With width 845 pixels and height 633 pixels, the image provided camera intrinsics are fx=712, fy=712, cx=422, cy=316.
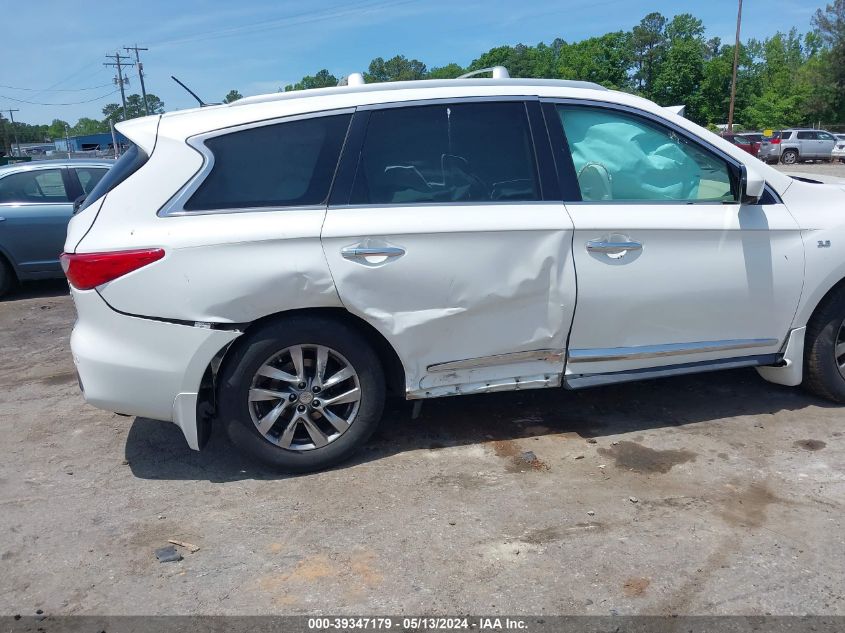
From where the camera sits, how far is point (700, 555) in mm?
3002

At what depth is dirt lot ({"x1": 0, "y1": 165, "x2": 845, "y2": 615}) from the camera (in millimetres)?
2820

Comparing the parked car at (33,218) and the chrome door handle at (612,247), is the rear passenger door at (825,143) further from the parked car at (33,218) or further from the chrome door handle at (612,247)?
the chrome door handle at (612,247)

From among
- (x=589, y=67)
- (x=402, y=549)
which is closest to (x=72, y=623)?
(x=402, y=549)

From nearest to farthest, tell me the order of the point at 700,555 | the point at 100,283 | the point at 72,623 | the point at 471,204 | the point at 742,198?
the point at 72,623
the point at 700,555
the point at 100,283
the point at 471,204
the point at 742,198

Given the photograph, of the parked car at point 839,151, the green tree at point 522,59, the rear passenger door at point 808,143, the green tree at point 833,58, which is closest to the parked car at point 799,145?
the rear passenger door at point 808,143

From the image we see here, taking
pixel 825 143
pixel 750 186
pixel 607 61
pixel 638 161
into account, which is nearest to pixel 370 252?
pixel 638 161

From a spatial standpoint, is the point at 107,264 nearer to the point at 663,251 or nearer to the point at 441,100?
the point at 441,100

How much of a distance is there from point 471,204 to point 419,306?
604mm

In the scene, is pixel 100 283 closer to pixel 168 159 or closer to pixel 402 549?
pixel 168 159

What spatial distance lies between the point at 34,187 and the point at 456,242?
716cm

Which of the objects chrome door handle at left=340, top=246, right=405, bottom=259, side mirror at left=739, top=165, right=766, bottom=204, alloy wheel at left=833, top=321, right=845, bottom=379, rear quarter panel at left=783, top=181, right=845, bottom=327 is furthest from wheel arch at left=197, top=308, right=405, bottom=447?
alloy wheel at left=833, top=321, right=845, bottom=379

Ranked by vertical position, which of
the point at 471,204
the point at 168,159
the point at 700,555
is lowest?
the point at 700,555

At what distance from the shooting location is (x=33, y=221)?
8.55 m

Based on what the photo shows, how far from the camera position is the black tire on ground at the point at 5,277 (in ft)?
28.2
